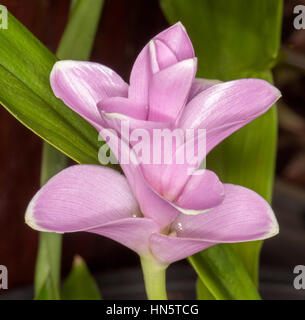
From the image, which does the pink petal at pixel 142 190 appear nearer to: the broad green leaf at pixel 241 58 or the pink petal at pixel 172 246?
the pink petal at pixel 172 246

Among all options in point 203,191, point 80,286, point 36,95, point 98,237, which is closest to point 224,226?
point 203,191

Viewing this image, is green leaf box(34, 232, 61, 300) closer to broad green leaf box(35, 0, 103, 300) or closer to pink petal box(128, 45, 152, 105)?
broad green leaf box(35, 0, 103, 300)

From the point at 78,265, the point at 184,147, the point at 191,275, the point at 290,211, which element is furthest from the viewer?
the point at 290,211

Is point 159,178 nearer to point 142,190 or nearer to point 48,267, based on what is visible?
point 142,190

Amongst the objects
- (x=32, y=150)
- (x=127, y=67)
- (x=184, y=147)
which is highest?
(x=127, y=67)

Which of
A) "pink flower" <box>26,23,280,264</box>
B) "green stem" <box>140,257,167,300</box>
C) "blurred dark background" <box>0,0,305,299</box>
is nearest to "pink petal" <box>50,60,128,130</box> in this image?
"pink flower" <box>26,23,280,264</box>

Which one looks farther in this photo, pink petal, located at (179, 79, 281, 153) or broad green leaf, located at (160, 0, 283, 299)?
broad green leaf, located at (160, 0, 283, 299)

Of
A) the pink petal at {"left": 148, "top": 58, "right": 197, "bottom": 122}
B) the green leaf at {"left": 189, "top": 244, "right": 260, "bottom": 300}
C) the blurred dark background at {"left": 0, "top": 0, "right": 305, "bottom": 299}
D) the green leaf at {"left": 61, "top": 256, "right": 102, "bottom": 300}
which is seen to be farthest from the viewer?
the blurred dark background at {"left": 0, "top": 0, "right": 305, "bottom": 299}
